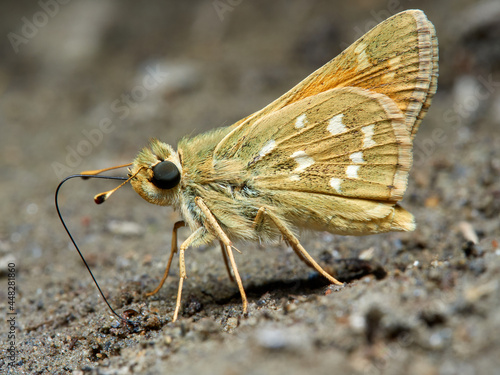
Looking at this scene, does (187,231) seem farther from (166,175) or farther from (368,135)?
(368,135)

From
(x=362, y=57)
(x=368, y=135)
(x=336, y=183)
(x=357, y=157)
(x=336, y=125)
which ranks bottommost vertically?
(x=336, y=183)

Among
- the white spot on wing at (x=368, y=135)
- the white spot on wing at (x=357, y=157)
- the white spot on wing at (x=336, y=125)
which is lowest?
the white spot on wing at (x=357, y=157)

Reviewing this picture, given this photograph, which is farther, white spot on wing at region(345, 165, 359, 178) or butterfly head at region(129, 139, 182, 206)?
white spot on wing at region(345, 165, 359, 178)

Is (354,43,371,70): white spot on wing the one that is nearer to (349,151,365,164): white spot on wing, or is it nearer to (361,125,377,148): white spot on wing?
(361,125,377,148): white spot on wing

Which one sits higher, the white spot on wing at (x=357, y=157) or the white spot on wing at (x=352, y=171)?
the white spot on wing at (x=357, y=157)

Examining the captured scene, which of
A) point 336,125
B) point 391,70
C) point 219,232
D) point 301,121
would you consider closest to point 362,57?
point 391,70

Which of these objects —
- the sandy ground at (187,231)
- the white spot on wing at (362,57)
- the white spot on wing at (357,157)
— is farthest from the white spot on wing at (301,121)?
the sandy ground at (187,231)

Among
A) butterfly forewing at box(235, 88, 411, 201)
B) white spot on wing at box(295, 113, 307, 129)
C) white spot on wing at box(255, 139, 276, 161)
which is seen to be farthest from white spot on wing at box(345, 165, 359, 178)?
white spot on wing at box(255, 139, 276, 161)

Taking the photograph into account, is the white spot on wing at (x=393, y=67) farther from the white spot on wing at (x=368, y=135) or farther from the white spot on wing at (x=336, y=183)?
the white spot on wing at (x=336, y=183)
